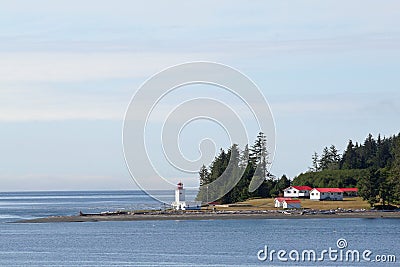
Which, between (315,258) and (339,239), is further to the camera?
(339,239)

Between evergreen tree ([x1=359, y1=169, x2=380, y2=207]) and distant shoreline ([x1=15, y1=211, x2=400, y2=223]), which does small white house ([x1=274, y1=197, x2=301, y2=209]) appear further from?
evergreen tree ([x1=359, y1=169, x2=380, y2=207])

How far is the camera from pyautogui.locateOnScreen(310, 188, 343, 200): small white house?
138 m

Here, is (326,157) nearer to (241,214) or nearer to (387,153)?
(387,153)

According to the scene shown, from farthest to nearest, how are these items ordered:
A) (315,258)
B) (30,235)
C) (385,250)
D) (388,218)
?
(388,218)
(30,235)
(385,250)
(315,258)

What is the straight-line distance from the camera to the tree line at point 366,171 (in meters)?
126

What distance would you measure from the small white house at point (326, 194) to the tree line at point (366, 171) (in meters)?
3.40

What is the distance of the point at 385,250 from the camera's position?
77.9m

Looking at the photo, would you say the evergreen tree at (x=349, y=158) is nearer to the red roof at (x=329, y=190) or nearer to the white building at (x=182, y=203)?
the red roof at (x=329, y=190)

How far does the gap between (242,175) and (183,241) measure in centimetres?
5934

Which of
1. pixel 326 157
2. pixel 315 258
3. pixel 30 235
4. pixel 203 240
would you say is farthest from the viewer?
pixel 326 157

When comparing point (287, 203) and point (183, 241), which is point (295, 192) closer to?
point (287, 203)

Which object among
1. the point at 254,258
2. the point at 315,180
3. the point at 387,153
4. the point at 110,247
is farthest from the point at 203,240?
the point at 387,153

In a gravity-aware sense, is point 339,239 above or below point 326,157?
below

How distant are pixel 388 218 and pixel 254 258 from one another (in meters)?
49.9
